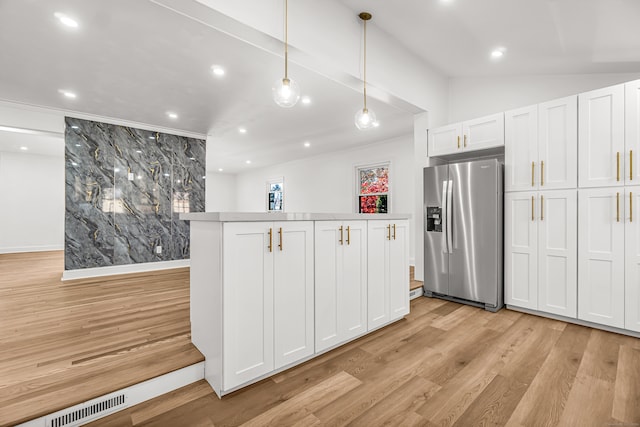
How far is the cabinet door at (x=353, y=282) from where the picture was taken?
2342 millimetres

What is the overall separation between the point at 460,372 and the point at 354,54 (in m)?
2.89

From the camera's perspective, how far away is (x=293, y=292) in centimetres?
202

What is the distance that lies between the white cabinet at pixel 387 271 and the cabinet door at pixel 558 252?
56.2 inches

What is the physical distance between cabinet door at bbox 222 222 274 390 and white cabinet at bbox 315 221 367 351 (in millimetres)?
427

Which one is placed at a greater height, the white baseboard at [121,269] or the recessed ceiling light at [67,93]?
the recessed ceiling light at [67,93]

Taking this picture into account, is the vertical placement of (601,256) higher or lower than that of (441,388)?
higher

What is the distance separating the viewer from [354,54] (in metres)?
2.92

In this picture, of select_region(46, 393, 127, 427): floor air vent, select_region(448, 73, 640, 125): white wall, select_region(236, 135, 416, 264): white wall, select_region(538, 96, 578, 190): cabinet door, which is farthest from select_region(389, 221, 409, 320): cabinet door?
select_region(448, 73, 640, 125): white wall

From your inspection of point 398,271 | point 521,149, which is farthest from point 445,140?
point 398,271

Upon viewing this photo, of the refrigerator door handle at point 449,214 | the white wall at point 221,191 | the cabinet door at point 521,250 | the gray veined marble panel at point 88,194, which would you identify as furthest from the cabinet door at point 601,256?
the white wall at point 221,191

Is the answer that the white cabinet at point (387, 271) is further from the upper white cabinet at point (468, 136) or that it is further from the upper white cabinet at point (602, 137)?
the upper white cabinet at point (602, 137)

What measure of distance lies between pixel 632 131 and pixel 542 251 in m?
1.26

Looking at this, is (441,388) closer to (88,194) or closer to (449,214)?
(449,214)

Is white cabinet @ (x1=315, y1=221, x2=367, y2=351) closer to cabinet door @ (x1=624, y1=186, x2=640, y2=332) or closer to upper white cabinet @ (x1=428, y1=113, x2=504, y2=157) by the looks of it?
upper white cabinet @ (x1=428, y1=113, x2=504, y2=157)
